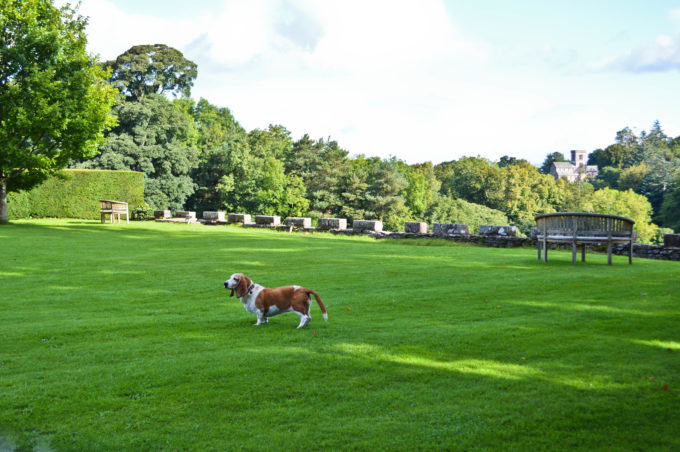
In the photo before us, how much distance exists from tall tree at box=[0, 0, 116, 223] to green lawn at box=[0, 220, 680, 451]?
1593 centimetres

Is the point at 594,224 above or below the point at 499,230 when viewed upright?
above

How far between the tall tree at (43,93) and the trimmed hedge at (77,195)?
237 inches

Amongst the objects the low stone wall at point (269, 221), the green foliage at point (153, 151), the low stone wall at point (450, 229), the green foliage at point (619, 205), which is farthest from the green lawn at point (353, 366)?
the green foliage at point (619, 205)

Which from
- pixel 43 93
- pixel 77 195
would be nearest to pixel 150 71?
pixel 77 195

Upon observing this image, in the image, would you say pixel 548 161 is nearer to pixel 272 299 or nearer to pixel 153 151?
pixel 153 151

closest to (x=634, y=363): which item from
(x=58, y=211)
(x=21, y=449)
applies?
(x=21, y=449)

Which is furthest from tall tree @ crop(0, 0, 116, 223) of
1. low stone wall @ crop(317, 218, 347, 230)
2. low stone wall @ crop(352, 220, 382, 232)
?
low stone wall @ crop(352, 220, 382, 232)

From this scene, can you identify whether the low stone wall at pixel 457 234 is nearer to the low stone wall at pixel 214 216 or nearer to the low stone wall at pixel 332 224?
the low stone wall at pixel 332 224

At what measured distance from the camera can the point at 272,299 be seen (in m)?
6.17

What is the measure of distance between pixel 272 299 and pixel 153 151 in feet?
125

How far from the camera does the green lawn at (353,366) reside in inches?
131

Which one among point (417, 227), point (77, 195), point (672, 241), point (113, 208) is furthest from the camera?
point (77, 195)

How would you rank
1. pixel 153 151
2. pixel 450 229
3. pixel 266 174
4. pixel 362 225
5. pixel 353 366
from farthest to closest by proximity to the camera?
1. pixel 266 174
2. pixel 153 151
3. pixel 362 225
4. pixel 450 229
5. pixel 353 366

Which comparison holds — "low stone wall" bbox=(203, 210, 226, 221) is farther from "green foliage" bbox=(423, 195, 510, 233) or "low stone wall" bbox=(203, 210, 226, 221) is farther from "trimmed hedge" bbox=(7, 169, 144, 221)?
"green foliage" bbox=(423, 195, 510, 233)
